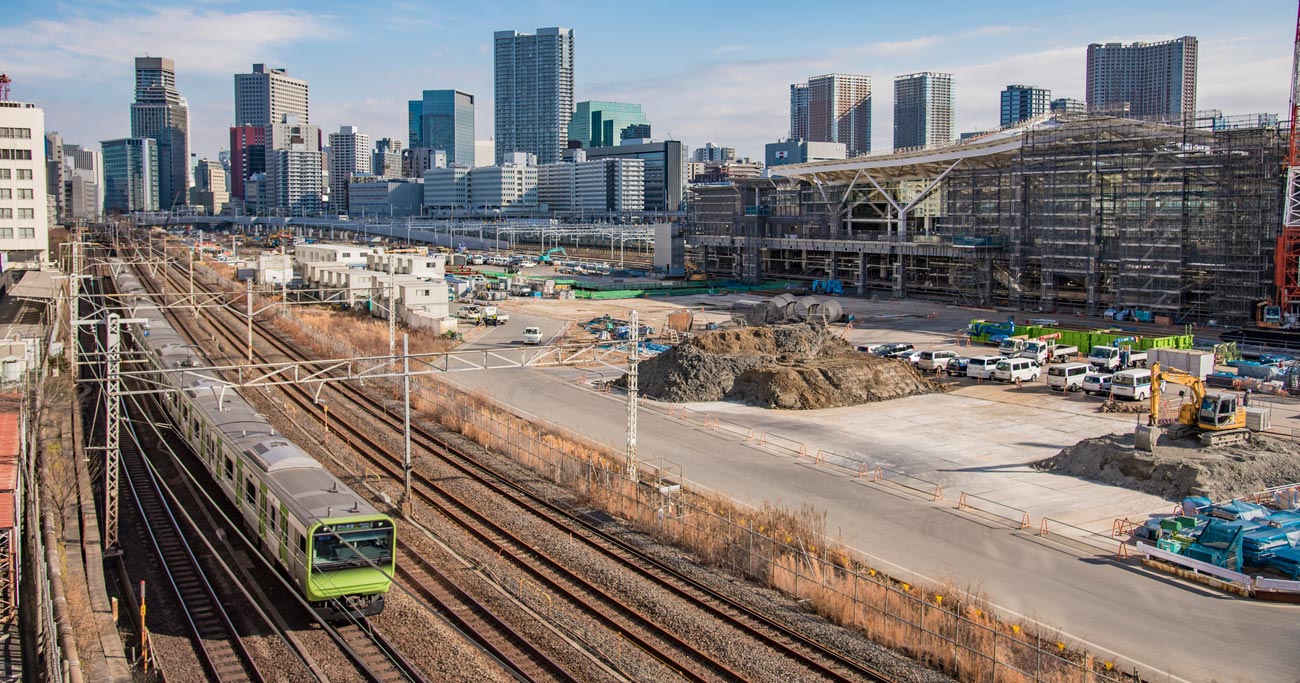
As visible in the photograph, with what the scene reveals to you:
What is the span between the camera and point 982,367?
124 ft

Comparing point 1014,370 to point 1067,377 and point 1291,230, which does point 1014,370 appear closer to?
point 1067,377

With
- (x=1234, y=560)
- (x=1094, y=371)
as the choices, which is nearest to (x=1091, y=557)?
(x=1234, y=560)

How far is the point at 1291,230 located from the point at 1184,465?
32272 millimetres

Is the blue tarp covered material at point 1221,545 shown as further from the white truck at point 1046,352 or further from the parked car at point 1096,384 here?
the white truck at point 1046,352

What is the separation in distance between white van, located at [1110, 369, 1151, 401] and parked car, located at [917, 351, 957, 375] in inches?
292

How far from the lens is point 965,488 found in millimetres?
23234

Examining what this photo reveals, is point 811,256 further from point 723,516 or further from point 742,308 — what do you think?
point 723,516

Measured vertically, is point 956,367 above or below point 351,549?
below

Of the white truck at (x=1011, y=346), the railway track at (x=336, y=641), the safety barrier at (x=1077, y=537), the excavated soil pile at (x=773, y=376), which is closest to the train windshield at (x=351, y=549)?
the railway track at (x=336, y=641)

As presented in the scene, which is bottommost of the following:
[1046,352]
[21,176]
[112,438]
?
[1046,352]

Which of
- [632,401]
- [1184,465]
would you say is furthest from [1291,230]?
[632,401]

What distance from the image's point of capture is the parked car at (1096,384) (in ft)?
113

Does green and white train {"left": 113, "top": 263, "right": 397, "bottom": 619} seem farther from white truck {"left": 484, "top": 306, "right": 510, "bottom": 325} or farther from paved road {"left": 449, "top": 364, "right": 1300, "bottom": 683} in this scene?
white truck {"left": 484, "top": 306, "right": 510, "bottom": 325}

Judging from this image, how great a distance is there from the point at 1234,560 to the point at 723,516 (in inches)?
345
